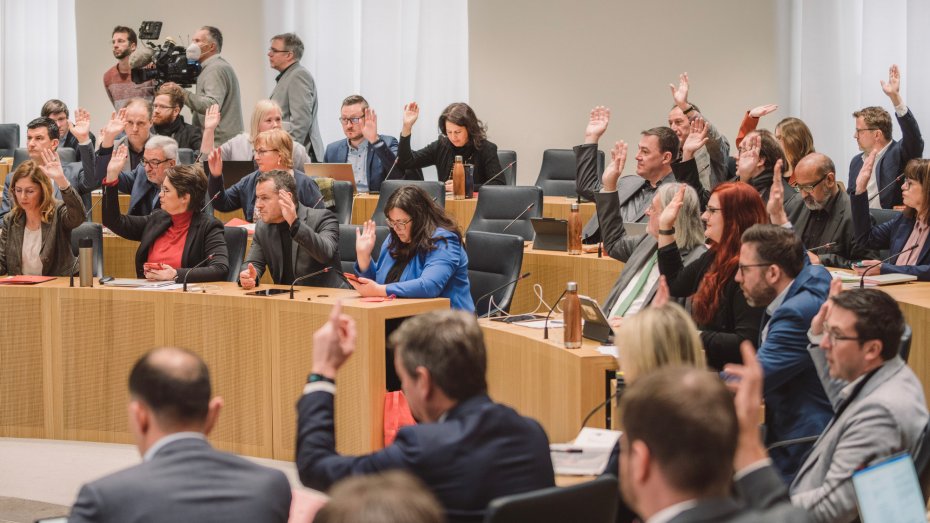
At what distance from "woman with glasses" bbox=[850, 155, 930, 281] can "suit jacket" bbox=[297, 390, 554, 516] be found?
9.51ft

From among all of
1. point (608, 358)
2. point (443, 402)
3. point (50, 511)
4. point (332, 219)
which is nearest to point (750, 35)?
point (332, 219)

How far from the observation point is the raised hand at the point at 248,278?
17.3ft

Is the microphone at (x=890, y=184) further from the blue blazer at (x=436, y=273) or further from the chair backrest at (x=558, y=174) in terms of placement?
the blue blazer at (x=436, y=273)

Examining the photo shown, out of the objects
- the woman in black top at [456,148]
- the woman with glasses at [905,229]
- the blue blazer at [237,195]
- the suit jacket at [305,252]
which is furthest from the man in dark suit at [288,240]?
the woman with glasses at [905,229]

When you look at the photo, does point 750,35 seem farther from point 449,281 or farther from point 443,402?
point 443,402

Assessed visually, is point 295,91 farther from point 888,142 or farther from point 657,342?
point 657,342

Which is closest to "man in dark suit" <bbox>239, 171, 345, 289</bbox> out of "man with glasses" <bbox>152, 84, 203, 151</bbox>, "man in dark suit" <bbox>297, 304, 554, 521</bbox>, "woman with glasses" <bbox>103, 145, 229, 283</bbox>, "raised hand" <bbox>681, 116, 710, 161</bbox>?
"woman with glasses" <bbox>103, 145, 229, 283</bbox>

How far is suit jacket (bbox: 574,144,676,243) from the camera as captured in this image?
6000 mm

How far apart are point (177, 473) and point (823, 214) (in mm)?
4636

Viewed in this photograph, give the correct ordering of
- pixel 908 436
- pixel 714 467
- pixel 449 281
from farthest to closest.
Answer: pixel 449 281 → pixel 908 436 → pixel 714 467

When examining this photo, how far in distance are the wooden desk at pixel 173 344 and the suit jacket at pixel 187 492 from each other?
2.50m

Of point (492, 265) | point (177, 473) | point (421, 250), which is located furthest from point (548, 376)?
point (177, 473)

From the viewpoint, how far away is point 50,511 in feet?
14.7

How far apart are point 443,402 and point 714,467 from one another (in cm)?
86
